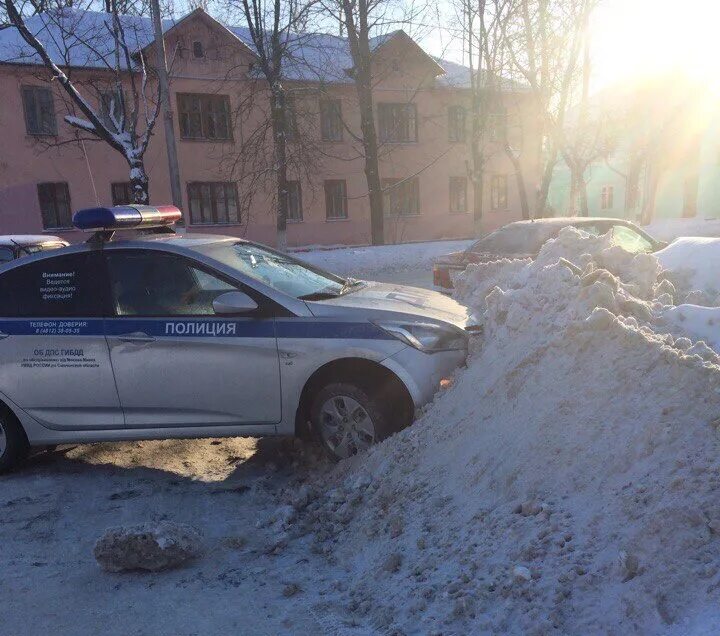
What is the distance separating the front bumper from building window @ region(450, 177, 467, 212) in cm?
2644

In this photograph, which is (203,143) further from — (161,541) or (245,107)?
(161,541)

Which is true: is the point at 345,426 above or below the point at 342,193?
below

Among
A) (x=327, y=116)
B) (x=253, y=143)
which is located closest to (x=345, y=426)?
(x=253, y=143)

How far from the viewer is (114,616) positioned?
2.73 m

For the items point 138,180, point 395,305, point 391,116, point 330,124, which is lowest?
point 395,305

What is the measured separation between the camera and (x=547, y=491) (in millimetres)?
2621

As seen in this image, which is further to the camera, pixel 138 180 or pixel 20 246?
pixel 138 180

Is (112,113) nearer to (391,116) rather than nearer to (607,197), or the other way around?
(391,116)

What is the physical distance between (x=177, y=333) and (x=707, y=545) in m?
3.20

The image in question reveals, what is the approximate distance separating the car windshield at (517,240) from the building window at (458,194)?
21314 mm

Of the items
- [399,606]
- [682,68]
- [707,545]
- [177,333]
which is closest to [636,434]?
[707,545]

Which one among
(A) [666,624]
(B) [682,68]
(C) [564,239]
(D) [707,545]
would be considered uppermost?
(B) [682,68]

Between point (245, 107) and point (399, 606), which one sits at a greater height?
point (245, 107)

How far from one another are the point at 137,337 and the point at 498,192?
96.0 ft
